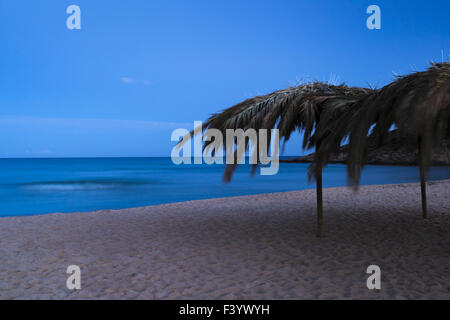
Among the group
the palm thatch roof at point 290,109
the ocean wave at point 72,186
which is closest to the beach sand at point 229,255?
the palm thatch roof at point 290,109

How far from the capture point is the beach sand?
238cm

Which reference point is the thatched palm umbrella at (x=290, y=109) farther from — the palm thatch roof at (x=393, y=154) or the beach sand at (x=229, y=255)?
the beach sand at (x=229, y=255)

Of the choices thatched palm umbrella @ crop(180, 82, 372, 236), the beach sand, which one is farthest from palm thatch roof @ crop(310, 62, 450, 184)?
the beach sand

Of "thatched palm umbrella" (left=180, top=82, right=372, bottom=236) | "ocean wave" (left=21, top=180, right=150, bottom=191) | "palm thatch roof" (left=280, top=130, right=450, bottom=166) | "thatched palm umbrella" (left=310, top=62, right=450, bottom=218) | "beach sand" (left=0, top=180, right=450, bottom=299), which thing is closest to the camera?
"thatched palm umbrella" (left=310, top=62, right=450, bottom=218)

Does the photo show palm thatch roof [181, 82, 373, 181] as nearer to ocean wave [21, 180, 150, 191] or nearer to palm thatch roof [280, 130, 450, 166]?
palm thatch roof [280, 130, 450, 166]

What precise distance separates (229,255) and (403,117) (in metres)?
1.82

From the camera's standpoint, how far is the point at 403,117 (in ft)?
6.98

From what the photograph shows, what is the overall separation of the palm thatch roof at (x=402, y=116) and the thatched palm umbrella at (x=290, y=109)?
349 mm

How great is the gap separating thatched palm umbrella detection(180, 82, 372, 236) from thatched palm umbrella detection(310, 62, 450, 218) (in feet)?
1.16

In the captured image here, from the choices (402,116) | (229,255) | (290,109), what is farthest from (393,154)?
(229,255)

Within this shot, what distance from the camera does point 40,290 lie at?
244cm
